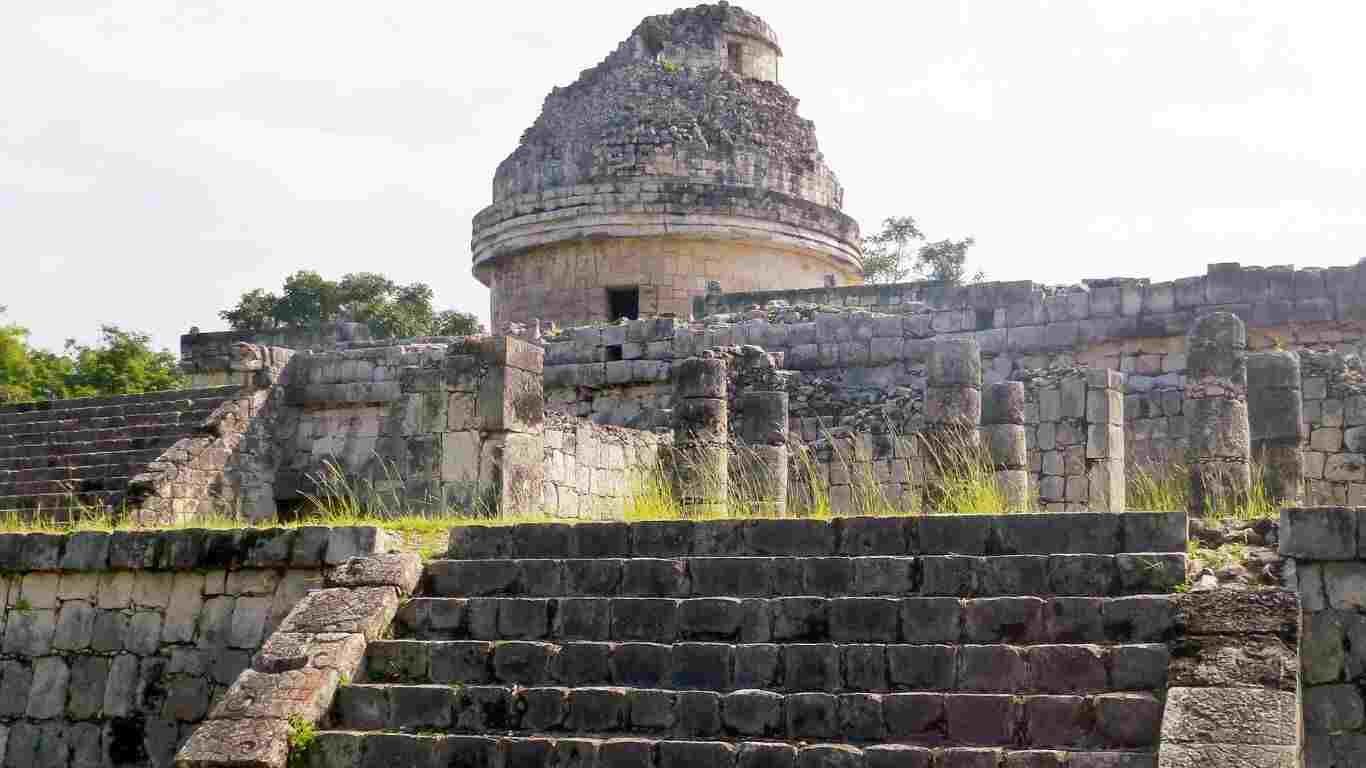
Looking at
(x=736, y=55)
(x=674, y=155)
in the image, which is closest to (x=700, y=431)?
(x=674, y=155)

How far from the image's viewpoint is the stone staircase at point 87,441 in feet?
59.3

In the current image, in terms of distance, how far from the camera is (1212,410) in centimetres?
1057

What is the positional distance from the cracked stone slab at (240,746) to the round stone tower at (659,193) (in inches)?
551

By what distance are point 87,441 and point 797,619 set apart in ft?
42.3

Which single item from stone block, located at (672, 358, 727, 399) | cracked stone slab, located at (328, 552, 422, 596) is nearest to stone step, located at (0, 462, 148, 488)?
stone block, located at (672, 358, 727, 399)

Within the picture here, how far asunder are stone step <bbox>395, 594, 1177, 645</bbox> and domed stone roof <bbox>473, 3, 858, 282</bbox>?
44.5 feet

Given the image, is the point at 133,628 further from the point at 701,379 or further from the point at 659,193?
the point at 659,193

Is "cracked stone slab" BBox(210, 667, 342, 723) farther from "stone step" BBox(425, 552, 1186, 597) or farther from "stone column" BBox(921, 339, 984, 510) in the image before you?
"stone column" BBox(921, 339, 984, 510)

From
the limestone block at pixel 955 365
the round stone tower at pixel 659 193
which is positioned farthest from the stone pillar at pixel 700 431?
the round stone tower at pixel 659 193

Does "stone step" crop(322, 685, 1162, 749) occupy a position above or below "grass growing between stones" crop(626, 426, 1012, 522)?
below

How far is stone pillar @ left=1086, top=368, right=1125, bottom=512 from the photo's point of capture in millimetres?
12336

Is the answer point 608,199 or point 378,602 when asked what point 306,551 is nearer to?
point 378,602

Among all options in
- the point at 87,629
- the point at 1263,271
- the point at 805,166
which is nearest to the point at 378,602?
the point at 87,629

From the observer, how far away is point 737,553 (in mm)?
9156
